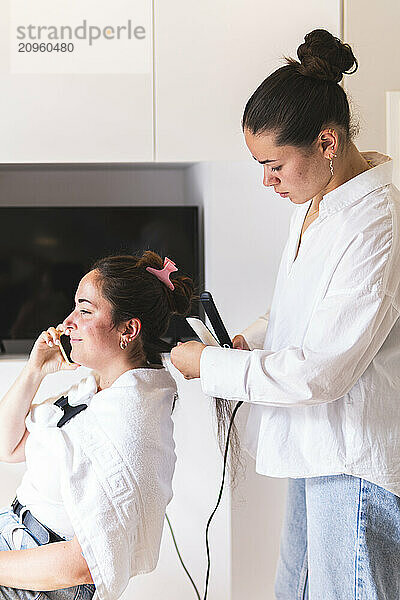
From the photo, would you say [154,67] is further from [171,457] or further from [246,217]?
[171,457]

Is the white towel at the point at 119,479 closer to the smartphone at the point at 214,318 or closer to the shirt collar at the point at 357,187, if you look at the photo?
the smartphone at the point at 214,318

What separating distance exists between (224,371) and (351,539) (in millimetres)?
409

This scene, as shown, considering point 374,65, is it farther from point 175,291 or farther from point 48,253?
point 48,253

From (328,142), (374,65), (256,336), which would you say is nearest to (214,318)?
(256,336)

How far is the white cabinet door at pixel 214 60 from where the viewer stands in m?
2.04

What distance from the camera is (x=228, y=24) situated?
204cm

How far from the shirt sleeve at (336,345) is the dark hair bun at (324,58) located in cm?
34

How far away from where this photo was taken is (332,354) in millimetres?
1405

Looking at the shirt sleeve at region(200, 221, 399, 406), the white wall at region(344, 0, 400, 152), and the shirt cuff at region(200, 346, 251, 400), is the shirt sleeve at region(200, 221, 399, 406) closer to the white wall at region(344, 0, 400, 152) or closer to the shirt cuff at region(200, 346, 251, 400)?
the shirt cuff at region(200, 346, 251, 400)

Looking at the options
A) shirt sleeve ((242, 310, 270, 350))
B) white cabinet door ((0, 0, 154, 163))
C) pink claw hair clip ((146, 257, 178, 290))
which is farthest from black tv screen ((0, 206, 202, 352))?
pink claw hair clip ((146, 257, 178, 290))

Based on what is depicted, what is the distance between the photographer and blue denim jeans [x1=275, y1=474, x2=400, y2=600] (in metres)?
1.48

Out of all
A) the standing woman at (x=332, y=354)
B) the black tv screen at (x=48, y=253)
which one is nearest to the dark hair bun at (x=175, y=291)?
the standing woman at (x=332, y=354)

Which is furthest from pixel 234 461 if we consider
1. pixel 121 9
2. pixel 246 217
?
pixel 121 9

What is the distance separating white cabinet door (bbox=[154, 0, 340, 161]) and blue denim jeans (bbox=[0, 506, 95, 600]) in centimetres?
101
